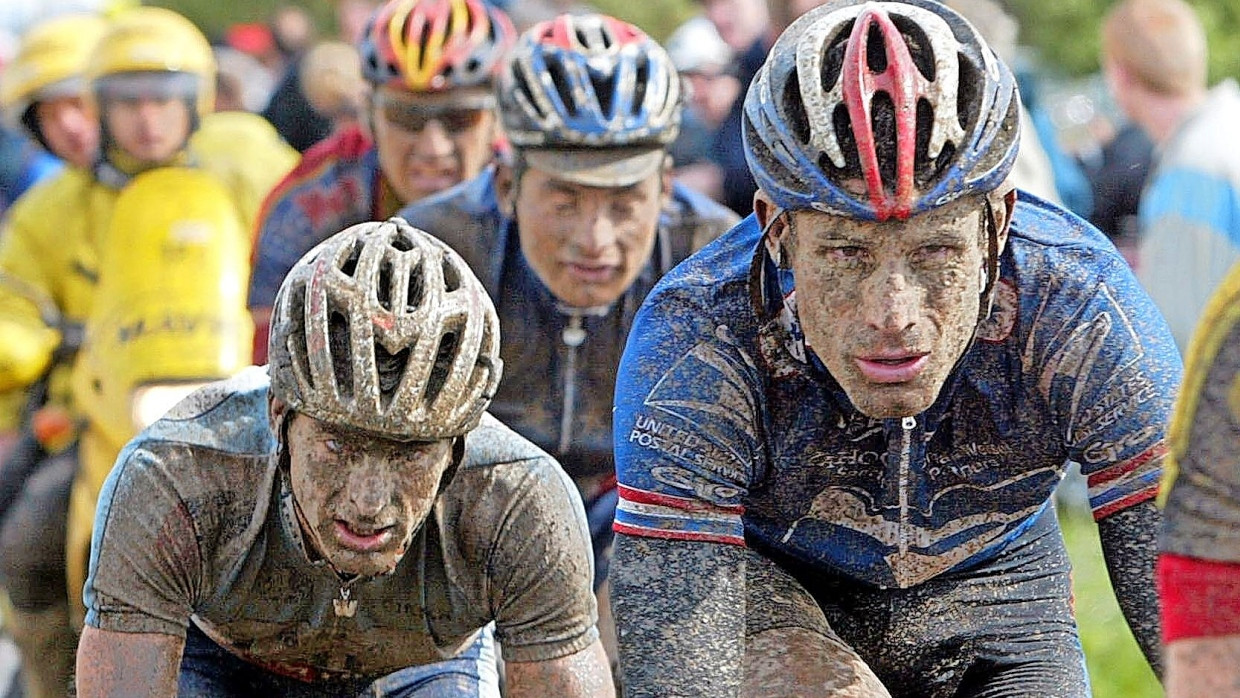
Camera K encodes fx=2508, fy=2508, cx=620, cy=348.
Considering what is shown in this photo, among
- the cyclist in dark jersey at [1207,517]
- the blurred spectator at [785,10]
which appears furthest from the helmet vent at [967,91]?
the blurred spectator at [785,10]

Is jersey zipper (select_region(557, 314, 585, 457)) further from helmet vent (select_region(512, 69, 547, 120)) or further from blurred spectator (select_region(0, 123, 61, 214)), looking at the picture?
blurred spectator (select_region(0, 123, 61, 214))

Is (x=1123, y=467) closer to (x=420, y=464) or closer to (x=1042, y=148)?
(x=420, y=464)

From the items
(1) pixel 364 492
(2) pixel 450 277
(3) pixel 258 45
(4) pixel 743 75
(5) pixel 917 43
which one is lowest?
(3) pixel 258 45

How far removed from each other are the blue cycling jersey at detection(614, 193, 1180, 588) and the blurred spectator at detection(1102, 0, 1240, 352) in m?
4.74

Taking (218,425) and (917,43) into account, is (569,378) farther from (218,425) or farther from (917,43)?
(917,43)

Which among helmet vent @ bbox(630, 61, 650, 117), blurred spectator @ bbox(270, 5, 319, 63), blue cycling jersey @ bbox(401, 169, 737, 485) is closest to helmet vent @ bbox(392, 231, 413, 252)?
blue cycling jersey @ bbox(401, 169, 737, 485)

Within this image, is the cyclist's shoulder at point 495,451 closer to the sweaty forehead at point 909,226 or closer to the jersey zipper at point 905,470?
the jersey zipper at point 905,470

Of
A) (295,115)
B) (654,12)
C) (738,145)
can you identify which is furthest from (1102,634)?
(654,12)

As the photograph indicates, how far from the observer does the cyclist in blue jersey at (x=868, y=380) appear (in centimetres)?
436

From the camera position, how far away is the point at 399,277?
4.82 metres

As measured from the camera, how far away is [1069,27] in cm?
2398

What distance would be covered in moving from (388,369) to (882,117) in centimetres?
106

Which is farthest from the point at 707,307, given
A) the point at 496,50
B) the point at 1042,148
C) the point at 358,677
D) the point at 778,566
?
the point at 1042,148

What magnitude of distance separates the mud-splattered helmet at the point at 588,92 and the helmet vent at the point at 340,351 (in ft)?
9.08
